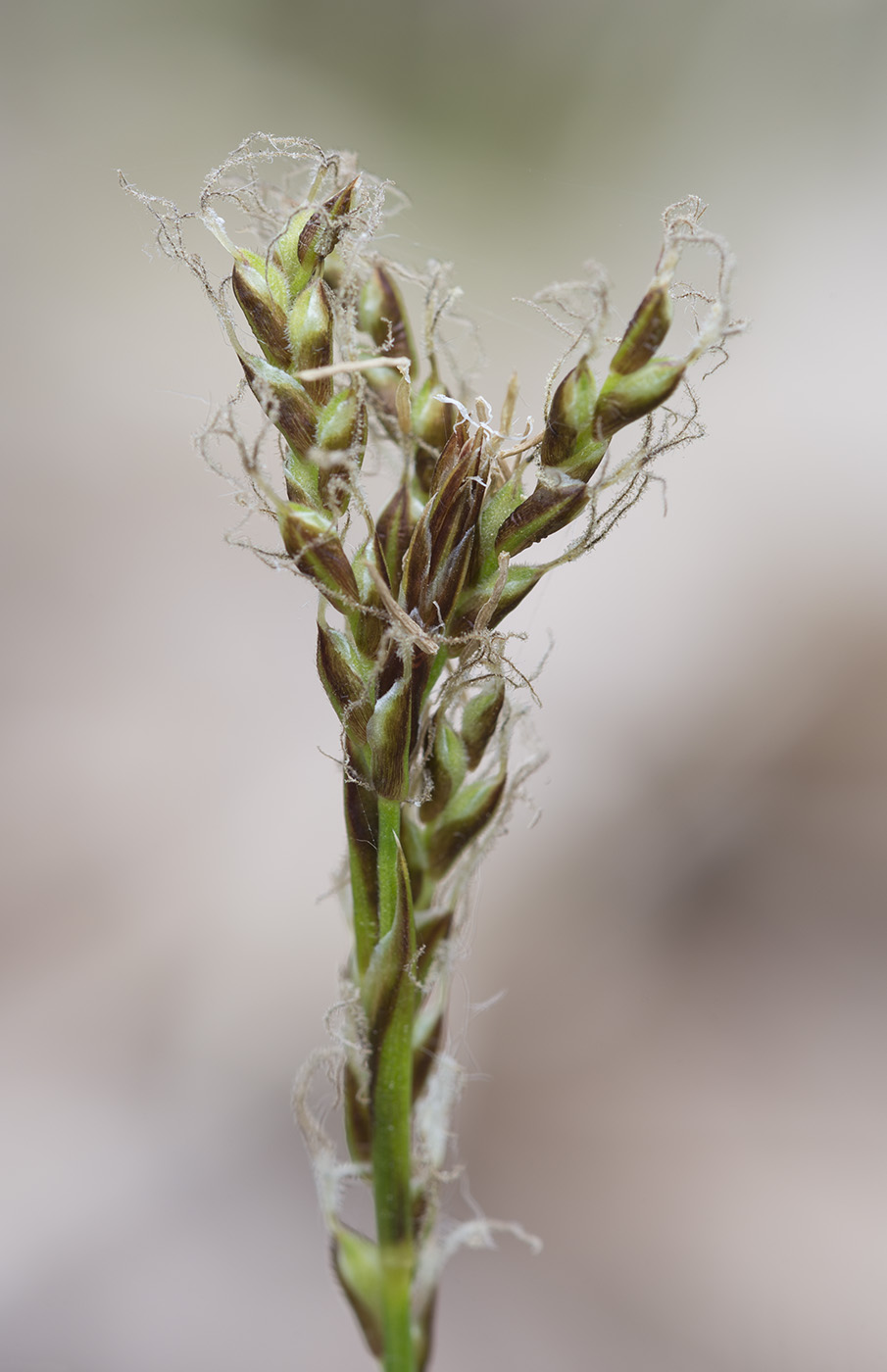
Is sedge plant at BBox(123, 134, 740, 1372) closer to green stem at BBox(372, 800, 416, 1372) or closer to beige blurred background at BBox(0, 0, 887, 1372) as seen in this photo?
green stem at BBox(372, 800, 416, 1372)

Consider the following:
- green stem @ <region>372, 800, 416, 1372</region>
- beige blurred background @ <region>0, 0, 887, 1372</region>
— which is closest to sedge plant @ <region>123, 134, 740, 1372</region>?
green stem @ <region>372, 800, 416, 1372</region>

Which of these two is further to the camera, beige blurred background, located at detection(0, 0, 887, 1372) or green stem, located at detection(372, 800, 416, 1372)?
beige blurred background, located at detection(0, 0, 887, 1372)

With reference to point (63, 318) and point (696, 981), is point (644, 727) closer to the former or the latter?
point (696, 981)

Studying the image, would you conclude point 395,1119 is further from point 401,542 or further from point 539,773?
point 539,773

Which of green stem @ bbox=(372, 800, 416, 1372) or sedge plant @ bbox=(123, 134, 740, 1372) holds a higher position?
sedge plant @ bbox=(123, 134, 740, 1372)

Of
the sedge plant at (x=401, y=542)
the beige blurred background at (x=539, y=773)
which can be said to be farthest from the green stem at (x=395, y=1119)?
the beige blurred background at (x=539, y=773)
